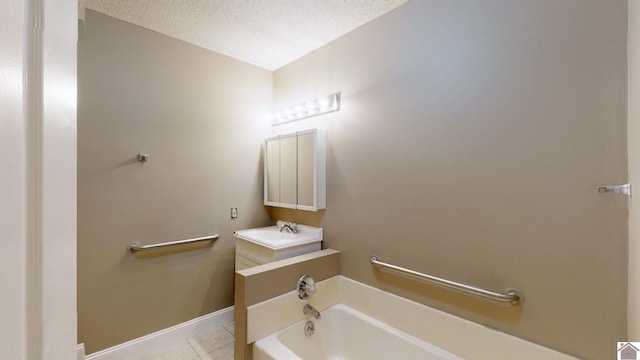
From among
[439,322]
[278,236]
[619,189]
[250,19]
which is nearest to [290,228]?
[278,236]

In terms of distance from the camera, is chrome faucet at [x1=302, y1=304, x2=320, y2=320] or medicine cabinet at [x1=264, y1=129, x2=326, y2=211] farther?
medicine cabinet at [x1=264, y1=129, x2=326, y2=211]

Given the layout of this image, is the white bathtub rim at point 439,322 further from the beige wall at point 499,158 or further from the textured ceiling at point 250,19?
the textured ceiling at point 250,19

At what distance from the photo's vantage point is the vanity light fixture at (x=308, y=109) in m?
2.31

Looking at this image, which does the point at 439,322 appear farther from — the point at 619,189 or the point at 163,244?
the point at 163,244

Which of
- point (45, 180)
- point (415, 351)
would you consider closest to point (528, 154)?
point (415, 351)

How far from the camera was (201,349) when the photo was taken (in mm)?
2256

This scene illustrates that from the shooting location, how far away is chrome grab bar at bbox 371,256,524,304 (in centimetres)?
138

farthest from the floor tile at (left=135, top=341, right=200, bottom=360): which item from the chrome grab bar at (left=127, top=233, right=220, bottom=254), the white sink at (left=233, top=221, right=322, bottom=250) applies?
the white sink at (left=233, top=221, right=322, bottom=250)

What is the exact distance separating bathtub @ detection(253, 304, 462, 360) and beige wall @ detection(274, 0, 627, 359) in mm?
277

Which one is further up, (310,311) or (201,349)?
(310,311)

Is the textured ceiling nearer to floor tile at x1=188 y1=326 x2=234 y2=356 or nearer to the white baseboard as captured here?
the white baseboard

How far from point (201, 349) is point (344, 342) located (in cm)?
122

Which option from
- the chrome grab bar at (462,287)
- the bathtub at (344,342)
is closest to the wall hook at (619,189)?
the chrome grab bar at (462,287)

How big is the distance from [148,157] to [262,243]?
1194mm
